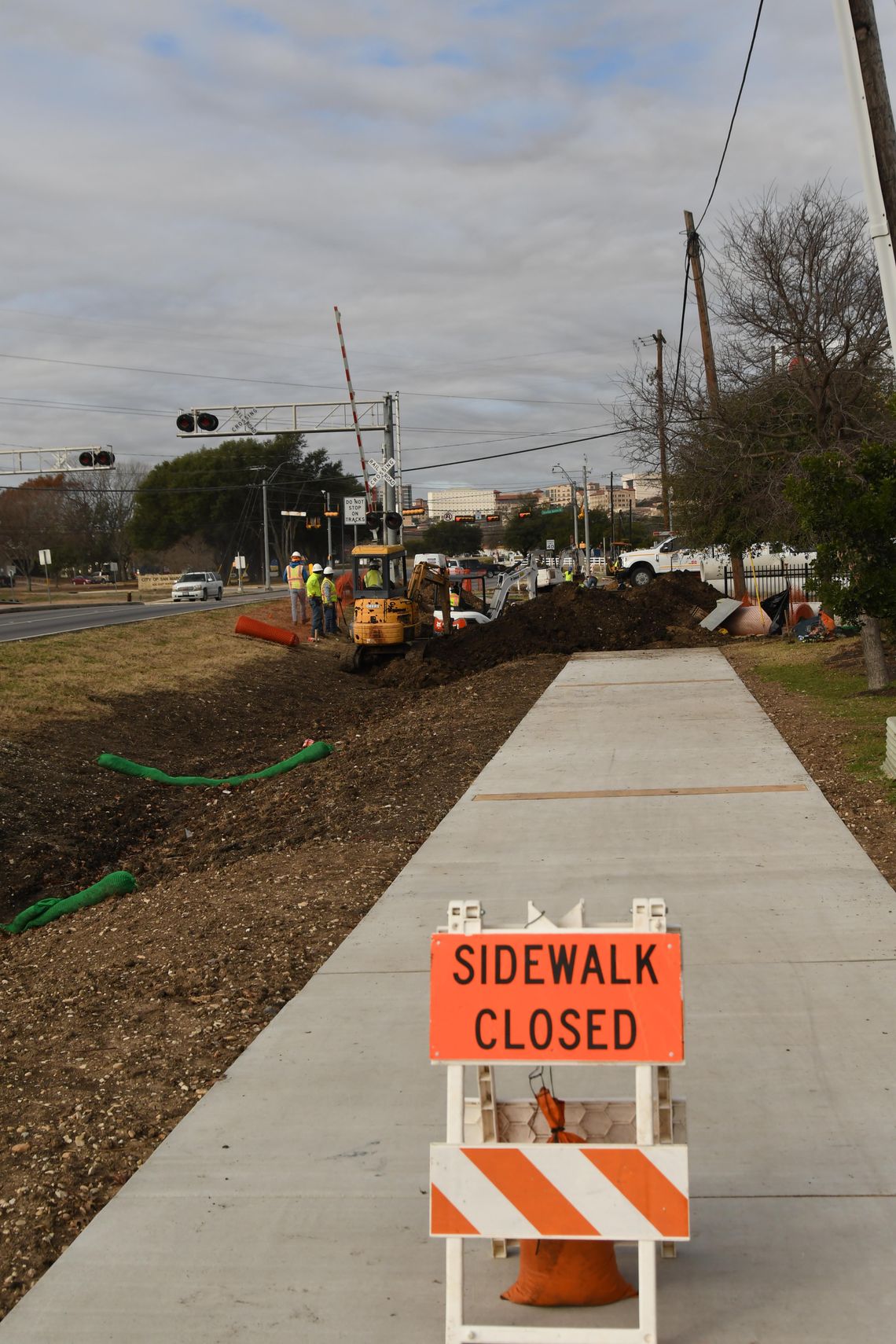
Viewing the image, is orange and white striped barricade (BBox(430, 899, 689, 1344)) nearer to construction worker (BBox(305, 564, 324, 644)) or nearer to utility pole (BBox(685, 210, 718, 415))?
utility pole (BBox(685, 210, 718, 415))

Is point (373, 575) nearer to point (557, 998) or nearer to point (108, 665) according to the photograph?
point (108, 665)

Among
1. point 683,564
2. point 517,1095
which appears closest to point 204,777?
point 517,1095

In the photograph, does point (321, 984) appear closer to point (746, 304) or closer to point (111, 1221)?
point (111, 1221)

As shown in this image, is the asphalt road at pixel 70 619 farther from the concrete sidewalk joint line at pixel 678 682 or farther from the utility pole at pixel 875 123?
the utility pole at pixel 875 123

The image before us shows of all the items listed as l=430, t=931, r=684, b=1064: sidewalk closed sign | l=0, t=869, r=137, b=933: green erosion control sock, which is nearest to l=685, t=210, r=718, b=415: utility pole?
l=0, t=869, r=137, b=933: green erosion control sock

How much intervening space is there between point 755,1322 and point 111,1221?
194cm

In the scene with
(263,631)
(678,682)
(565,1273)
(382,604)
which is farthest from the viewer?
(263,631)

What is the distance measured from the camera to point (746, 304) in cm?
1978

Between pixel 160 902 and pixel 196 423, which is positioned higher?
pixel 196 423

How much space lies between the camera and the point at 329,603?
106 feet

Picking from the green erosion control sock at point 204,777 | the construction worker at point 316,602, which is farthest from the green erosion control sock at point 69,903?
the construction worker at point 316,602

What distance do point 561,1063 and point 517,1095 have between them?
177 centimetres

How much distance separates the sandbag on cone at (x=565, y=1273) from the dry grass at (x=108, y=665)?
494 inches

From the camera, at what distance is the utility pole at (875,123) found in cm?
952
